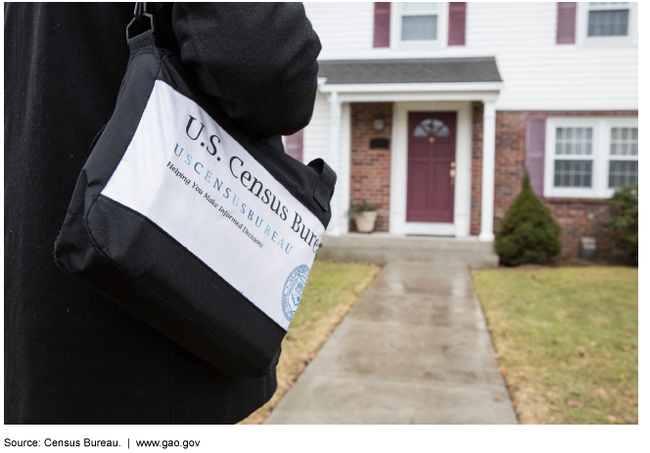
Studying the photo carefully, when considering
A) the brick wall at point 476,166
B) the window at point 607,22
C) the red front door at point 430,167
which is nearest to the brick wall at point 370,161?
the red front door at point 430,167

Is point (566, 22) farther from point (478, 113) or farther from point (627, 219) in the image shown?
point (627, 219)

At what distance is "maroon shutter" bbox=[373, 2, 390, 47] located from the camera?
9344 mm

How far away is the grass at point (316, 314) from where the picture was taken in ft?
11.2

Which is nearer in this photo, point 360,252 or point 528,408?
point 528,408

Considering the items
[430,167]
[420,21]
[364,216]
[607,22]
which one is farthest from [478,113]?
[364,216]

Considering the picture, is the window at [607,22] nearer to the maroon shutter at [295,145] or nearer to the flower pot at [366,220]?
the flower pot at [366,220]

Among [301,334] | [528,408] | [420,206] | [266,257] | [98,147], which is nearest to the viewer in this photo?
[98,147]

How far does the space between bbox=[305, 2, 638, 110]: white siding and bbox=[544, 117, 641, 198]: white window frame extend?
23cm

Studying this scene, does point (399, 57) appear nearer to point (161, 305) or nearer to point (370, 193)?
point (370, 193)

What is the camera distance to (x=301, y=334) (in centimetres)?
430

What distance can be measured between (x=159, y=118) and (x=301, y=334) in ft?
11.8

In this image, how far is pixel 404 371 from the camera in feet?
11.8

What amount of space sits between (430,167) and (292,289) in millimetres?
8719

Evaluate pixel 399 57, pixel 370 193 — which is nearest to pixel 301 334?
pixel 370 193
